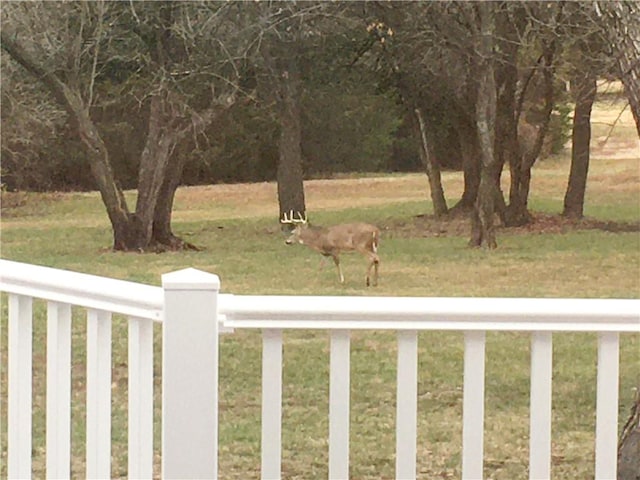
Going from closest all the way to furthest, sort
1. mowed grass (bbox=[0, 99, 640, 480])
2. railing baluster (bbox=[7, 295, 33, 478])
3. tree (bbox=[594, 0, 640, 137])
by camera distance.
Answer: railing baluster (bbox=[7, 295, 33, 478]) < tree (bbox=[594, 0, 640, 137]) < mowed grass (bbox=[0, 99, 640, 480])

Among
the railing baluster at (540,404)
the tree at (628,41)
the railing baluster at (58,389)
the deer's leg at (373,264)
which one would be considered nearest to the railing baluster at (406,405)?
the railing baluster at (540,404)

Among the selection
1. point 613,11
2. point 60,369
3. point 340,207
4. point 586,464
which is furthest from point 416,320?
point 340,207

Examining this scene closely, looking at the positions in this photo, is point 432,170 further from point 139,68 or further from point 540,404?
point 540,404

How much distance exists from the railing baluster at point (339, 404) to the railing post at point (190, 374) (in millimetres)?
121

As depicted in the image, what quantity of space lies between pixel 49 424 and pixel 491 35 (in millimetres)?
4494

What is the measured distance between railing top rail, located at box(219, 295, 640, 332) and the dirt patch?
4.34 m

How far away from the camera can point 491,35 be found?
5664mm

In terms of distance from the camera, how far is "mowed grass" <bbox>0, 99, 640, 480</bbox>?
4.43 meters

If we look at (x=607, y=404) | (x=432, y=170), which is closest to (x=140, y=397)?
(x=607, y=404)

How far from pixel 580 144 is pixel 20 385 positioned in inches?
171

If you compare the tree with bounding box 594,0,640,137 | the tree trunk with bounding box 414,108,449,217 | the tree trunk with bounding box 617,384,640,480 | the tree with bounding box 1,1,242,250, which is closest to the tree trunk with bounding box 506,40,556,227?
the tree trunk with bounding box 414,108,449,217

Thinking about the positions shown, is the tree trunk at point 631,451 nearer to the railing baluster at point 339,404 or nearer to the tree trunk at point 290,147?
the railing baluster at point 339,404

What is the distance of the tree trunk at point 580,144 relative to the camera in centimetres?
534

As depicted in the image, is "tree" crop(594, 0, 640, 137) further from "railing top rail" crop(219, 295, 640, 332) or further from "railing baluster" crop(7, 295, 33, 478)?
"railing baluster" crop(7, 295, 33, 478)
